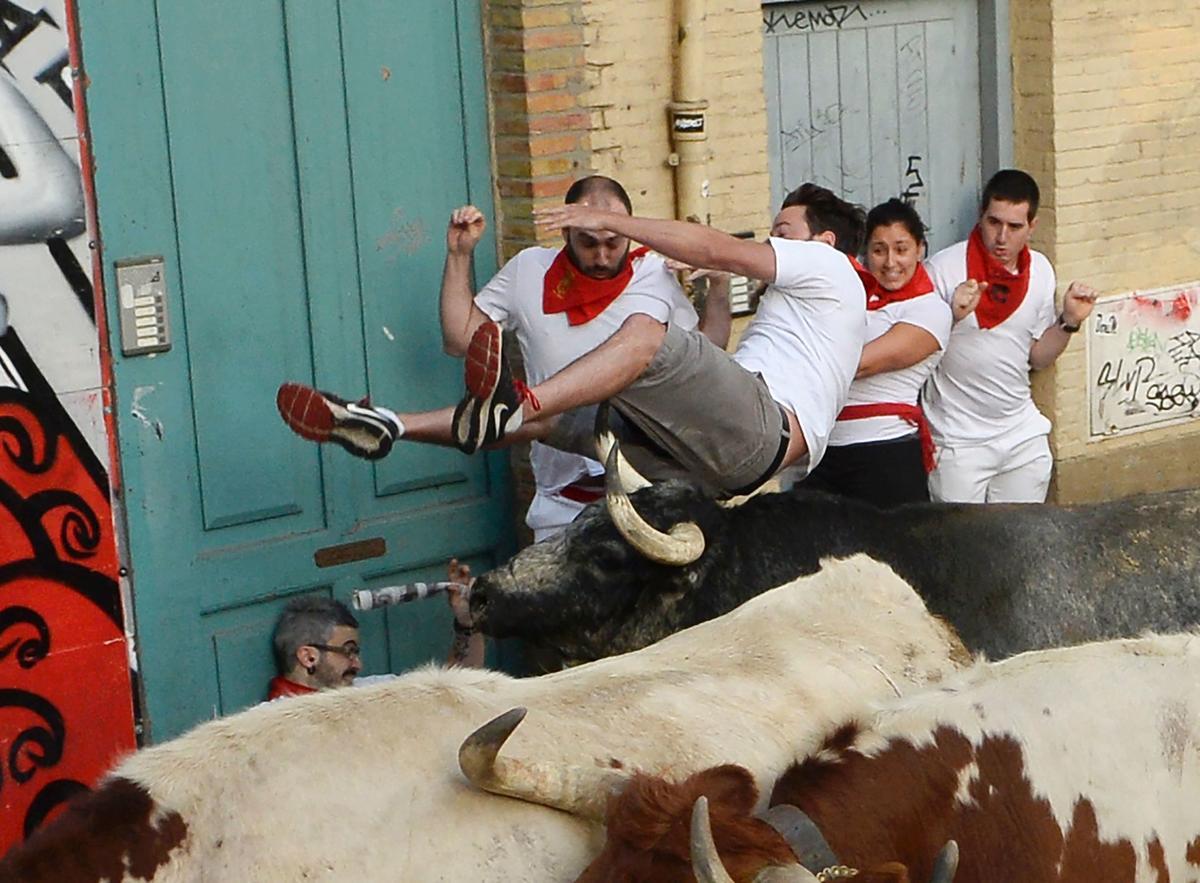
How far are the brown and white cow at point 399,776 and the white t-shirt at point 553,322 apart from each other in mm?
2625

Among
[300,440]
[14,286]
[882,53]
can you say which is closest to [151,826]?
[14,286]

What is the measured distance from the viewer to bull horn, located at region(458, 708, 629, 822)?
12.0 ft

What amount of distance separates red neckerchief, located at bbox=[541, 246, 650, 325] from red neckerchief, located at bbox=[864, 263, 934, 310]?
103 cm

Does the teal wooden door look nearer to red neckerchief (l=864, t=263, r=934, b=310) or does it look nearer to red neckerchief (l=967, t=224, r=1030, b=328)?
red neckerchief (l=864, t=263, r=934, b=310)

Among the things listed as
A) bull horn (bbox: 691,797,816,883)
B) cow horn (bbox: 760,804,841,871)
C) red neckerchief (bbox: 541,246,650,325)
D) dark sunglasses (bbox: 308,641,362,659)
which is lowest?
dark sunglasses (bbox: 308,641,362,659)

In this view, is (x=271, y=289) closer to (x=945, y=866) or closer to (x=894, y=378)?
(x=894, y=378)

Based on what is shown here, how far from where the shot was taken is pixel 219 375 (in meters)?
7.03

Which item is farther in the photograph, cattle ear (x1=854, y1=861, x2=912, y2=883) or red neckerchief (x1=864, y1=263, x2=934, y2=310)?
red neckerchief (x1=864, y1=263, x2=934, y2=310)

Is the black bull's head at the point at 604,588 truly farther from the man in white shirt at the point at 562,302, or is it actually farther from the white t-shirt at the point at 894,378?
the white t-shirt at the point at 894,378

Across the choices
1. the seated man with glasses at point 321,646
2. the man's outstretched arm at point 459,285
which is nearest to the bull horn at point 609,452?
the man's outstretched arm at point 459,285

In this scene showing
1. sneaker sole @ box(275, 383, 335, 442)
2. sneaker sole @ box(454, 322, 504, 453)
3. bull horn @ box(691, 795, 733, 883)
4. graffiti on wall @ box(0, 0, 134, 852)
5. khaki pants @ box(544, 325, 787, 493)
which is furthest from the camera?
graffiti on wall @ box(0, 0, 134, 852)

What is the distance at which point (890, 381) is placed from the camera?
731cm

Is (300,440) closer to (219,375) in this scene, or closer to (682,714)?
(219,375)

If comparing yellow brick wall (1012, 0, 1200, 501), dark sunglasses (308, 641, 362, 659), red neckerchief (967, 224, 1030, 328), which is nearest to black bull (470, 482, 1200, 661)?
dark sunglasses (308, 641, 362, 659)
